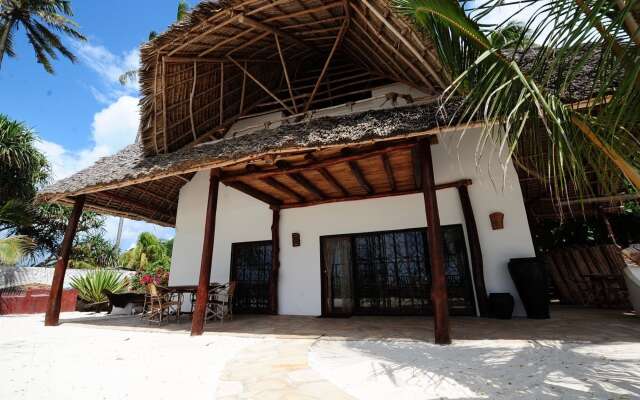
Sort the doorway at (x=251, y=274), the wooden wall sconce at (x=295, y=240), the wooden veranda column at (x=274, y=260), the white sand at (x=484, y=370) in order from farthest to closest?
1. the doorway at (x=251, y=274)
2. the wooden wall sconce at (x=295, y=240)
3. the wooden veranda column at (x=274, y=260)
4. the white sand at (x=484, y=370)

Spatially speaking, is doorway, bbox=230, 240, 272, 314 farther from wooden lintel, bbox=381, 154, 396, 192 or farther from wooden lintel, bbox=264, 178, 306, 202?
wooden lintel, bbox=381, 154, 396, 192

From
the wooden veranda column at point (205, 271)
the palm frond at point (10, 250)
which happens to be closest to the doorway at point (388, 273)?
the wooden veranda column at point (205, 271)

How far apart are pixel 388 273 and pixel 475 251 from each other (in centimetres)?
162

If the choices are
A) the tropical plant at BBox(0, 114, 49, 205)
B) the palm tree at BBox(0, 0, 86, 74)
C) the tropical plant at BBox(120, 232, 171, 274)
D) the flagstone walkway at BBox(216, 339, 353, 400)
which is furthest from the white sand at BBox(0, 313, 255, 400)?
the palm tree at BBox(0, 0, 86, 74)

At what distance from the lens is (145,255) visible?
54.7 ft

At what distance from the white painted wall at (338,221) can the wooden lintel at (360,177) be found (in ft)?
1.31

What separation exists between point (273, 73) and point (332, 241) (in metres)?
4.39

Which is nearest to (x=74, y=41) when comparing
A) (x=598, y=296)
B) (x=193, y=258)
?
(x=193, y=258)

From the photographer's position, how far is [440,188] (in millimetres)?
5598

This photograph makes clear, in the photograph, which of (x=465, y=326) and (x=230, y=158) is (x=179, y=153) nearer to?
(x=230, y=158)

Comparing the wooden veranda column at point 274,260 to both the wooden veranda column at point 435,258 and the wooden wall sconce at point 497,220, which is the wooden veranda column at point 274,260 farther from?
the wooden wall sconce at point 497,220

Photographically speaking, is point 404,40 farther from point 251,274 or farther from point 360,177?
point 251,274

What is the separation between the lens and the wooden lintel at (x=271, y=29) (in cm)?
513

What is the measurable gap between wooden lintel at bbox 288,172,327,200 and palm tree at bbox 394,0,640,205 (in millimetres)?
3141
